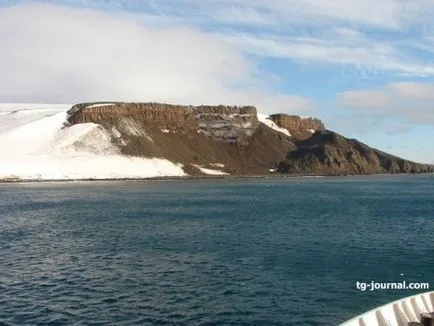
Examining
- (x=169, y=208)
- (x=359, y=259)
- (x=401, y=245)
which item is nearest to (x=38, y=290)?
(x=359, y=259)

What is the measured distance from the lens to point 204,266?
45.5 meters

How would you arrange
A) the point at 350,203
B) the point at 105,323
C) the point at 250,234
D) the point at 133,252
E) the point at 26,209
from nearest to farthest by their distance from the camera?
the point at 105,323
the point at 133,252
the point at 250,234
the point at 26,209
the point at 350,203

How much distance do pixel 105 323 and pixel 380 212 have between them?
68.8 metres

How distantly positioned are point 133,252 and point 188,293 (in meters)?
16.4

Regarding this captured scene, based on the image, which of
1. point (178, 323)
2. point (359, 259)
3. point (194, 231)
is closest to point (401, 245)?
point (359, 259)

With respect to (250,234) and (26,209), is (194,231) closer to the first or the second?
(250,234)

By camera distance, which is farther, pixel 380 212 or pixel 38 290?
pixel 380 212

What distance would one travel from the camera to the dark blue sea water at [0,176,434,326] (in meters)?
33.1

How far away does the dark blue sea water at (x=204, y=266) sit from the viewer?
3312 cm

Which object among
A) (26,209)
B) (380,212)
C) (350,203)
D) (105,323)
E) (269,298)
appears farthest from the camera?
(350,203)

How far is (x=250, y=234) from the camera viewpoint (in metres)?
63.7

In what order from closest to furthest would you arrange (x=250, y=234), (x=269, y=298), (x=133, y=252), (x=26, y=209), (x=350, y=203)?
(x=269, y=298) < (x=133, y=252) < (x=250, y=234) < (x=26, y=209) < (x=350, y=203)

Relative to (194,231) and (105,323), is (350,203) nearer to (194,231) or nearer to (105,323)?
(194,231)

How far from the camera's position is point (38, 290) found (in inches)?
1489
